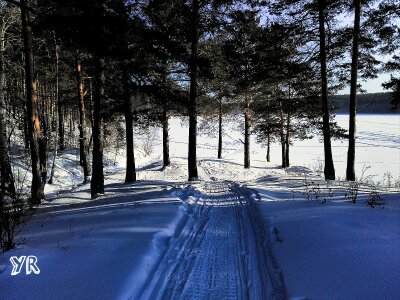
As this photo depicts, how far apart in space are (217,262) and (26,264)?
2.83 meters

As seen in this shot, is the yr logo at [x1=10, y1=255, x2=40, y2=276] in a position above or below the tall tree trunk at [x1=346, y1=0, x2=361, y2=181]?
below

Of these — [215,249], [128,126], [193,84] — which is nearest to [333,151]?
[193,84]

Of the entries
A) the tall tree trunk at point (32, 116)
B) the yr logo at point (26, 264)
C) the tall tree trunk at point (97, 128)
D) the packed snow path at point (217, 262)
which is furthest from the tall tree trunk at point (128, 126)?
the yr logo at point (26, 264)

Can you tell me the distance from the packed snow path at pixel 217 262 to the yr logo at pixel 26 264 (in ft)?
5.60

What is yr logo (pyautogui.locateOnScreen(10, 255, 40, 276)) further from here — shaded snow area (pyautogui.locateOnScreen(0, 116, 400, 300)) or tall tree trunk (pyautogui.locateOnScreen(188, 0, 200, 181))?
tall tree trunk (pyautogui.locateOnScreen(188, 0, 200, 181))

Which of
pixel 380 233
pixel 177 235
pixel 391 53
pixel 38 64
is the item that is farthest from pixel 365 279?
pixel 38 64

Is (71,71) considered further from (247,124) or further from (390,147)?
(390,147)

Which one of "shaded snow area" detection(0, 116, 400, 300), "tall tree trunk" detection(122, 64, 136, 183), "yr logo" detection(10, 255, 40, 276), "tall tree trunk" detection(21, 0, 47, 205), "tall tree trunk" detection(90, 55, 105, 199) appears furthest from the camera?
"tall tree trunk" detection(122, 64, 136, 183)

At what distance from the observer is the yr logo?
4.36m

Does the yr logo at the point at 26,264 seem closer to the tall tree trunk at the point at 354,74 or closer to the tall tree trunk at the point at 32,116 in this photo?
the tall tree trunk at the point at 32,116

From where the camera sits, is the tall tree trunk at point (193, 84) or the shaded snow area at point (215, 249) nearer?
the shaded snow area at point (215, 249)

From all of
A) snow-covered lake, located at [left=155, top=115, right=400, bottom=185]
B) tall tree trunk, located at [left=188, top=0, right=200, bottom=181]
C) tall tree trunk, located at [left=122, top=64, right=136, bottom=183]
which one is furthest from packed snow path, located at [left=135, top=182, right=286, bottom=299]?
snow-covered lake, located at [left=155, top=115, right=400, bottom=185]

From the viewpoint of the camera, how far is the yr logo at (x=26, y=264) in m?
4.36

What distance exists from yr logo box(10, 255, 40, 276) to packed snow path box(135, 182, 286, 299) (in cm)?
171
